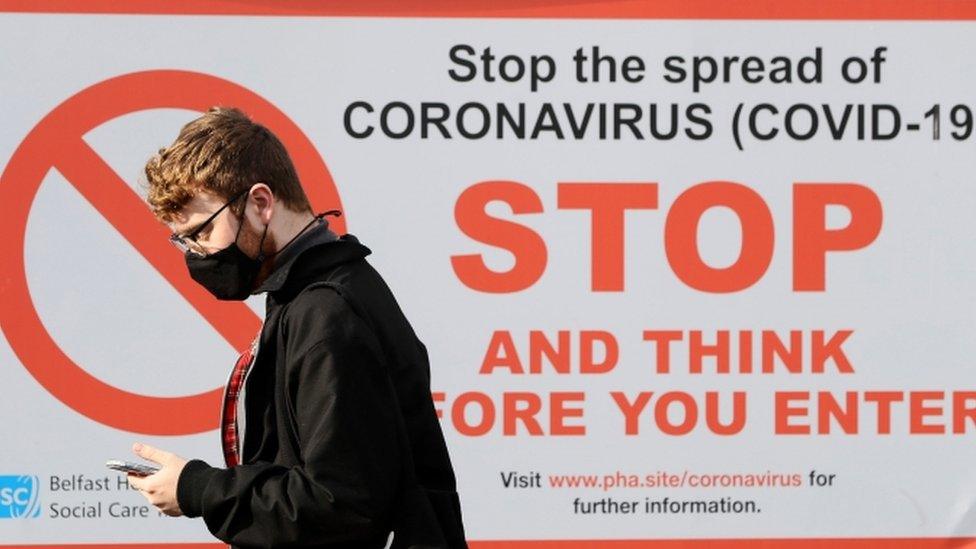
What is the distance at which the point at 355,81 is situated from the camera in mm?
2953

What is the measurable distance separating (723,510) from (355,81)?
1.23 m

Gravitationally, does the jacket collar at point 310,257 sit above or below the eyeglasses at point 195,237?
below

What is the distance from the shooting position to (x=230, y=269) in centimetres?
178

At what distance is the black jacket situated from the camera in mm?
1612

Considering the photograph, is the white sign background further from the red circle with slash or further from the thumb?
the thumb

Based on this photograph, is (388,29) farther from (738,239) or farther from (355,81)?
(738,239)

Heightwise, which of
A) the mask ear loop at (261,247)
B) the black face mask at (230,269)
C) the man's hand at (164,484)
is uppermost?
the mask ear loop at (261,247)

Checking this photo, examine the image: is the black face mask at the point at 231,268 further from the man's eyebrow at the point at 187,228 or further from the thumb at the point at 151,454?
the thumb at the point at 151,454

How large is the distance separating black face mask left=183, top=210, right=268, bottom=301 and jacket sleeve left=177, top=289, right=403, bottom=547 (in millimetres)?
136

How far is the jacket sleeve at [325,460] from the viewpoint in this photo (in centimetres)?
161

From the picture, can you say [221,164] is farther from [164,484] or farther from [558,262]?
[558,262]

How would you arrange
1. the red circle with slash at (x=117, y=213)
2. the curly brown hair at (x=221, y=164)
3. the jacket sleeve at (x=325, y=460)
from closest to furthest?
the jacket sleeve at (x=325, y=460), the curly brown hair at (x=221, y=164), the red circle with slash at (x=117, y=213)

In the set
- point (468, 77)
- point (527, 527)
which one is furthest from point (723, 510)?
point (468, 77)

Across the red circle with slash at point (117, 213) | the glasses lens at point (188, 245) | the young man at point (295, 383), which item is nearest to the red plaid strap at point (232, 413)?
the young man at point (295, 383)
